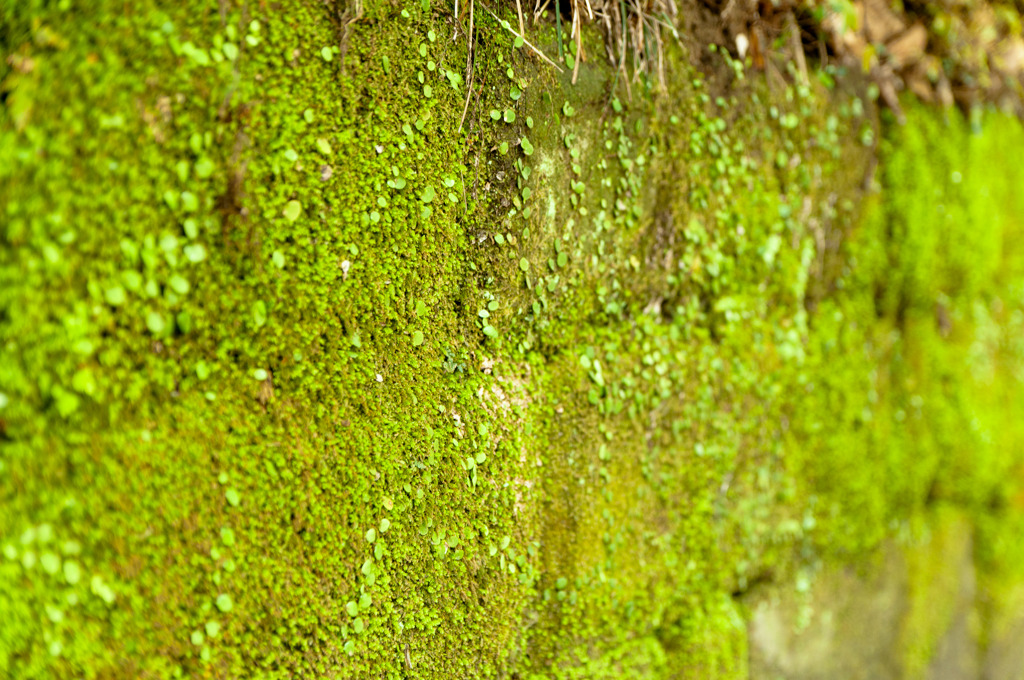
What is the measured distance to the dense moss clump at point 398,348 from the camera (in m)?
0.95

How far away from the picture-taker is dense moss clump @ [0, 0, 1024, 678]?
37.5 inches

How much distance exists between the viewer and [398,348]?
49.5 inches

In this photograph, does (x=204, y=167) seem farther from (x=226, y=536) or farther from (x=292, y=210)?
(x=226, y=536)

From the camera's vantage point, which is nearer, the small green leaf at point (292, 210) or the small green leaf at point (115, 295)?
the small green leaf at point (115, 295)

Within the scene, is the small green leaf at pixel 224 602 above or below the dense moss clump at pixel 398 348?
below

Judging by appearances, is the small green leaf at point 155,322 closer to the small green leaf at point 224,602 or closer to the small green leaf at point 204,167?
the small green leaf at point 204,167

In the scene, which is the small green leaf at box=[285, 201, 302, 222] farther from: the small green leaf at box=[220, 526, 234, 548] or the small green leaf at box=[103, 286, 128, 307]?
the small green leaf at box=[220, 526, 234, 548]

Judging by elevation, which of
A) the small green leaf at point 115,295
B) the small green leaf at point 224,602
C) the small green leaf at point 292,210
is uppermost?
the small green leaf at point 292,210

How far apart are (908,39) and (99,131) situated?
2587mm

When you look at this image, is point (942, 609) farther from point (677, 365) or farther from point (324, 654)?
point (324, 654)

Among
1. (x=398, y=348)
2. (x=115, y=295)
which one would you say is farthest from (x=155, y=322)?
(x=398, y=348)

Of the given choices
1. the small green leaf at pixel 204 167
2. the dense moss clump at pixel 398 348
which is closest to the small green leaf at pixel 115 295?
the dense moss clump at pixel 398 348

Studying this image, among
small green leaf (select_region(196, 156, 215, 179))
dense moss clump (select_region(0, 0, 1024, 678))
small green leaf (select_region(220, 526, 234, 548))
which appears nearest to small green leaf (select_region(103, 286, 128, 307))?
dense moss clump (select_region(0, 0, 1024, 678))

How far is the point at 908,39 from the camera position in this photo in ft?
8.25
